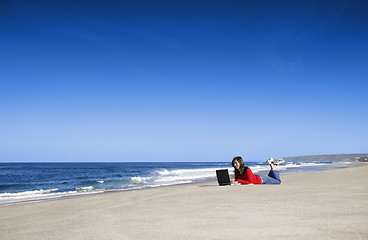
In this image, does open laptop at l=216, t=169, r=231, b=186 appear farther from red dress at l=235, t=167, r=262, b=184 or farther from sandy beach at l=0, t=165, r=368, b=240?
sandy beach at l=0, t=165, r=368, b=240

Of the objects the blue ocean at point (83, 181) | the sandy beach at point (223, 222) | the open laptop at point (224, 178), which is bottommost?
the blue ocean at point (83, 181)

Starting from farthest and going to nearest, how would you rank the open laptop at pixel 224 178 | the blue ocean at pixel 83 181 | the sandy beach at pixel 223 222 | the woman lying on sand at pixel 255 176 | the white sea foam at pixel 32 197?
the blue ocean at pixel 83 181, the white sea foam at pixel 32 197, the open laptop at pixel 224 178, the woman lying on sand at pixel 255 176, the sandy beach at pixel 223 222

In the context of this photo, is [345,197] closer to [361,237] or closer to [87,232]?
[361,237]

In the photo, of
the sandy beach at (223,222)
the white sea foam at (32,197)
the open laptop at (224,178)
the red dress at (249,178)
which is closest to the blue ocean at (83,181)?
the white sea foam at (32,197)

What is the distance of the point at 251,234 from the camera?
3.42 m

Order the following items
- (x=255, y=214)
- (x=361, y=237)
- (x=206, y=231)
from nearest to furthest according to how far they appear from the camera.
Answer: (x=361, y=237) < (x=206, y=231) < (x=255, y=214)

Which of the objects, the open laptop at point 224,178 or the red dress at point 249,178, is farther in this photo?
the open laptop at point 224,178

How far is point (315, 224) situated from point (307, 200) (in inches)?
85.9

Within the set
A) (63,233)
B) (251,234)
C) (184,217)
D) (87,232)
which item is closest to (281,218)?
(251,234)

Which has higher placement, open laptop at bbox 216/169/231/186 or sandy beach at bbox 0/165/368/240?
open laptop at bbox 216/169/231/186

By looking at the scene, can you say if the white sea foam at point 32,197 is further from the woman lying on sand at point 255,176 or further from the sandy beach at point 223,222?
the woman lying on sand at point 255,176

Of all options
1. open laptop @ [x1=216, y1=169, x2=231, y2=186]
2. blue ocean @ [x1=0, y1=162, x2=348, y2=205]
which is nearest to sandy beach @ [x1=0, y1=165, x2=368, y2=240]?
open laptop @ [x1=216, y1=169, x2=231, y2=186]

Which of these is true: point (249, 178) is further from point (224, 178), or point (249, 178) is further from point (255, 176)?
point (224, 178)

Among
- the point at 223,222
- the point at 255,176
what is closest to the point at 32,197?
the point at 255,176
